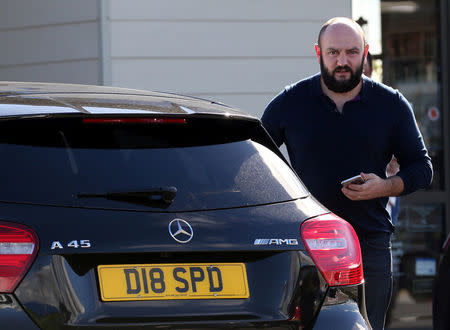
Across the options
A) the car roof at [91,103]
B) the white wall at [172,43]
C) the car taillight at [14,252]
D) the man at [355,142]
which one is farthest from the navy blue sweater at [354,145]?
the white wall at [172,43]

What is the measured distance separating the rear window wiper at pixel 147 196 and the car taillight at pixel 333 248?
463 millimetres

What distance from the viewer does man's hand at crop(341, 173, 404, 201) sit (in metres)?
→ 4.75

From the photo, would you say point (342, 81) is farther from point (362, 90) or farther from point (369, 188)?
point (369, 188)

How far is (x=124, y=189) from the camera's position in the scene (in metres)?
3.32

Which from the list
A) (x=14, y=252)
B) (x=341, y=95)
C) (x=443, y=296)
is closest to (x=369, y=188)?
(x=341, y=95)

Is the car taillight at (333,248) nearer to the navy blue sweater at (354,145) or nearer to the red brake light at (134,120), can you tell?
the red brake light at (134,120)

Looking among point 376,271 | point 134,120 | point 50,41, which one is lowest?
point 376,271

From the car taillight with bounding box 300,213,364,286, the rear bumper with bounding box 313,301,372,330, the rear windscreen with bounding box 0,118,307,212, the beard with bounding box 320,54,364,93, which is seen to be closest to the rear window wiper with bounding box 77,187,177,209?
the rear windscreen with bounding box 0,118,307,212

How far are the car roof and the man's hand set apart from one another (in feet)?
3.29

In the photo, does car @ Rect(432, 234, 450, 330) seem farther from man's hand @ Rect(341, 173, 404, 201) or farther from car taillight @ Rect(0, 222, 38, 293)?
car taillight @ Rect(0, 222, 38, 293)

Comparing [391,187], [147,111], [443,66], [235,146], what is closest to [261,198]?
[235,146]

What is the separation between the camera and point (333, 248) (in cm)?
362

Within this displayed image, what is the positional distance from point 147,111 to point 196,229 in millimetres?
453

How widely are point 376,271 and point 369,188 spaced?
18.5 inches
